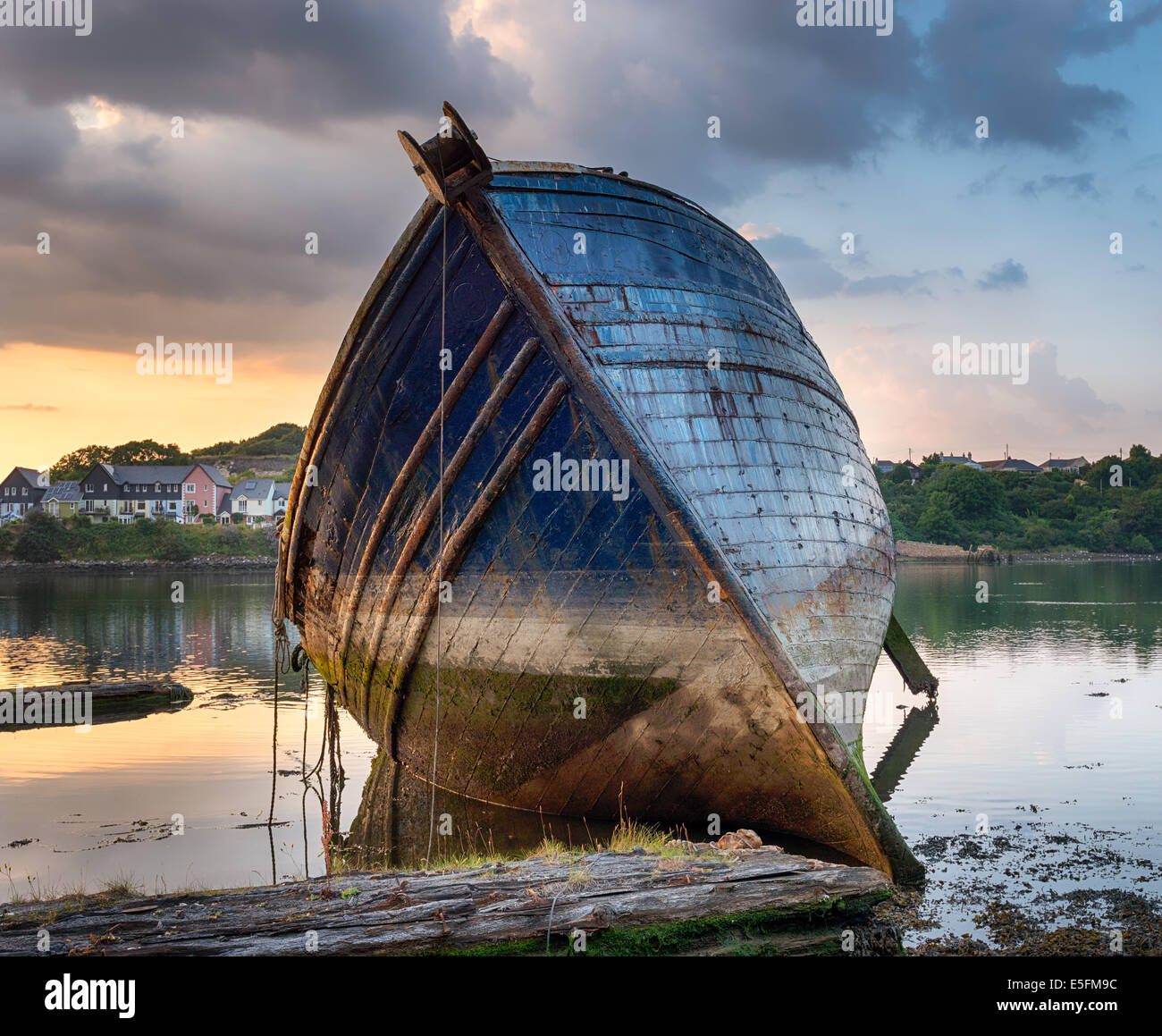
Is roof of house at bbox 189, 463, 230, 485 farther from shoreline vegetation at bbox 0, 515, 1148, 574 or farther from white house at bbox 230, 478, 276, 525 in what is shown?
shoreline vegetation at bbox 0, 515, 1148, 574

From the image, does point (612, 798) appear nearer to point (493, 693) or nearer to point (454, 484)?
point (493, 693)

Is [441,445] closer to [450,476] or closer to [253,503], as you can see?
[450,476]

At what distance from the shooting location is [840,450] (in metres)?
9.62

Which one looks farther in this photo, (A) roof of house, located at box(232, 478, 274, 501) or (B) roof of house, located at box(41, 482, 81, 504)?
(A) roof of house, located at box(232, 478, 274, 501)

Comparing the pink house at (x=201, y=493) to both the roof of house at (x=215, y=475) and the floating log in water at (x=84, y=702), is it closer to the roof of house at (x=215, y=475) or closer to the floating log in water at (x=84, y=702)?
the roof of house at (x=215, y=475)

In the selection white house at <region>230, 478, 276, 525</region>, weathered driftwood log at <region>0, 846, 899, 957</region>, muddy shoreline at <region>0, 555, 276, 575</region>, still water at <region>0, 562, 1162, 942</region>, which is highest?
white house at <region>230, 478, 276, 525</region>

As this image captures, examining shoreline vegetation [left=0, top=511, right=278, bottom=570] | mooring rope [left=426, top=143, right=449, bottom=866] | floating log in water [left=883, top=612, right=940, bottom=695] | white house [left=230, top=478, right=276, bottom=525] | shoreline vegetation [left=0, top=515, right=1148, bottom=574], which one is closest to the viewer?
mooring rope [left=426, top=143, right=449, bottom=866]

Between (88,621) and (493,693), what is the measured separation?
1020 inches

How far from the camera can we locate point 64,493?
291 feet

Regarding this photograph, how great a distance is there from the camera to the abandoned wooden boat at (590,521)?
665 centimetres

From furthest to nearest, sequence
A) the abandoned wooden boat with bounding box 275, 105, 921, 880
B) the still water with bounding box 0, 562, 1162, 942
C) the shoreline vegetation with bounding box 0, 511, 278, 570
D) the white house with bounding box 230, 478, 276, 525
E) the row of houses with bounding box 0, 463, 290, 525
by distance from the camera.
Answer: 1. the white house with bounding box 230, 478, 276, 525
2. the row of houses with bounding box 0, 463, 290, 525
3. the shoreline vegetation with bounding box 0, 511, 278, 570
4. the still water with bounding box 0, 562, 1162, 942
5. the abandoned wooden boat with bounding box 275, 105, 921, 880

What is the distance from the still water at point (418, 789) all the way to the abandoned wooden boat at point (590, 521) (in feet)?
3.63

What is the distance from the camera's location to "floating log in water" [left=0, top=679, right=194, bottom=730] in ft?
46.2

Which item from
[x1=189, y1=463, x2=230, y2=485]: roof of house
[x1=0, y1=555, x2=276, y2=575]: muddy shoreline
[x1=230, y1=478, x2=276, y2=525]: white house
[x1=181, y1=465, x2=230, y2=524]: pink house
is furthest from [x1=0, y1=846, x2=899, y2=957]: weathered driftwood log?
[x1=189, y1=463, x2=230, y2=485]: roof of house
